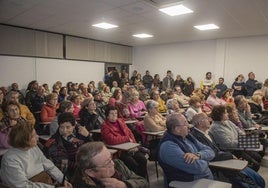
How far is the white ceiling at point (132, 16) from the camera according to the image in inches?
181

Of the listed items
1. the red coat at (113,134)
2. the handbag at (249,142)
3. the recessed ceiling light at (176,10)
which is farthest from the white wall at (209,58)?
the red coat at (113,134)

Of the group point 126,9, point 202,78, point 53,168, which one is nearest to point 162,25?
point 126,9

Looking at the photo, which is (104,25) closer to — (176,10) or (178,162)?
(176,10)

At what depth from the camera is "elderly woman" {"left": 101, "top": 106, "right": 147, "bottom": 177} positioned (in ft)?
9.26

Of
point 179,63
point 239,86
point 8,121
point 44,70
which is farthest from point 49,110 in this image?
point 179,63

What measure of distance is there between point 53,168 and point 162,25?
17.6ft

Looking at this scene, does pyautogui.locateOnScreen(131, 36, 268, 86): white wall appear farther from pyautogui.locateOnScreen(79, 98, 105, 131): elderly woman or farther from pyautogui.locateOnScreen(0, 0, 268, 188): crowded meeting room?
pyautogui.locateOnScreen(79, 98, 105, 131): elderly woman

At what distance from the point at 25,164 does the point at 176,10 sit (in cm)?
431

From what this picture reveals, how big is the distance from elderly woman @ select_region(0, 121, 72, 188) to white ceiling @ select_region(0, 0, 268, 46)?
3304mm

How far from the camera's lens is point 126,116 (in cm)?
447

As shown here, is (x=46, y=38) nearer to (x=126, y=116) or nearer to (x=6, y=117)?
(x=126, y=116)

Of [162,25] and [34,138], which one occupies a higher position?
[162,25]

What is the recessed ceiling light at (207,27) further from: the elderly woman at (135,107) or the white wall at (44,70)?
the white wall at (44,70)

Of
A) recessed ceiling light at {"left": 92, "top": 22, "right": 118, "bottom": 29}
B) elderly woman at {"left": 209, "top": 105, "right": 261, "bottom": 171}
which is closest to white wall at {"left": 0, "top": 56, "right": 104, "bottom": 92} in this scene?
recessed ceiling light at {"left": 92, "top": 22, "right": 118, "bottom": 29}
